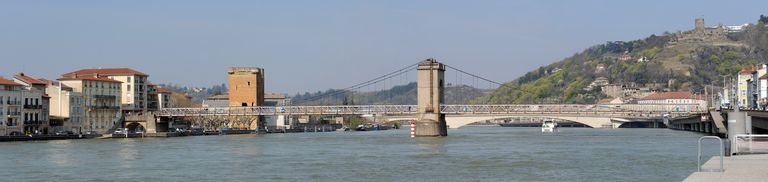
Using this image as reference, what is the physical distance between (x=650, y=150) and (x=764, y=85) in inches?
2904

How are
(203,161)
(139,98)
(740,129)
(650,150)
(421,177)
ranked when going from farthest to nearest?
(139,98), (740,129), (650,150), (203,161), (421,177)

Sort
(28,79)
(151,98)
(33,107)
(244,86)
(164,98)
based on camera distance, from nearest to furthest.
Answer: (33,107) < (28,79) < (151,98) < (244,86) < (164,98)

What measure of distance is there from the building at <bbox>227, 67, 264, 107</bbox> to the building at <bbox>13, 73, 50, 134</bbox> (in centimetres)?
4846

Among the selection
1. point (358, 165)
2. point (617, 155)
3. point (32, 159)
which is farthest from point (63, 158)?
point (617, 155)

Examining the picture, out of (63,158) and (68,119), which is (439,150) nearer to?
(63,158)

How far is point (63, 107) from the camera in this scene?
5138 inches

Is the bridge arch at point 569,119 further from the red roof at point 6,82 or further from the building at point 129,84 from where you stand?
the red roof at point 6,82

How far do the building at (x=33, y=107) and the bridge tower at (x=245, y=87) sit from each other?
4843cm

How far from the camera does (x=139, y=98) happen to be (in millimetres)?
149750

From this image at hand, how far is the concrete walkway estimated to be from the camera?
2925 cm

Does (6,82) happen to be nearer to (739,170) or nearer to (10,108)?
(10,108)

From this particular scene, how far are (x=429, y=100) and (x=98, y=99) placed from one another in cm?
4369

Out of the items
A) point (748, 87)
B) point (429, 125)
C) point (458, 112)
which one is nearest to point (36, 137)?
point (429, 125)

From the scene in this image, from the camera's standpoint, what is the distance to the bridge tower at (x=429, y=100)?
115875 mm
